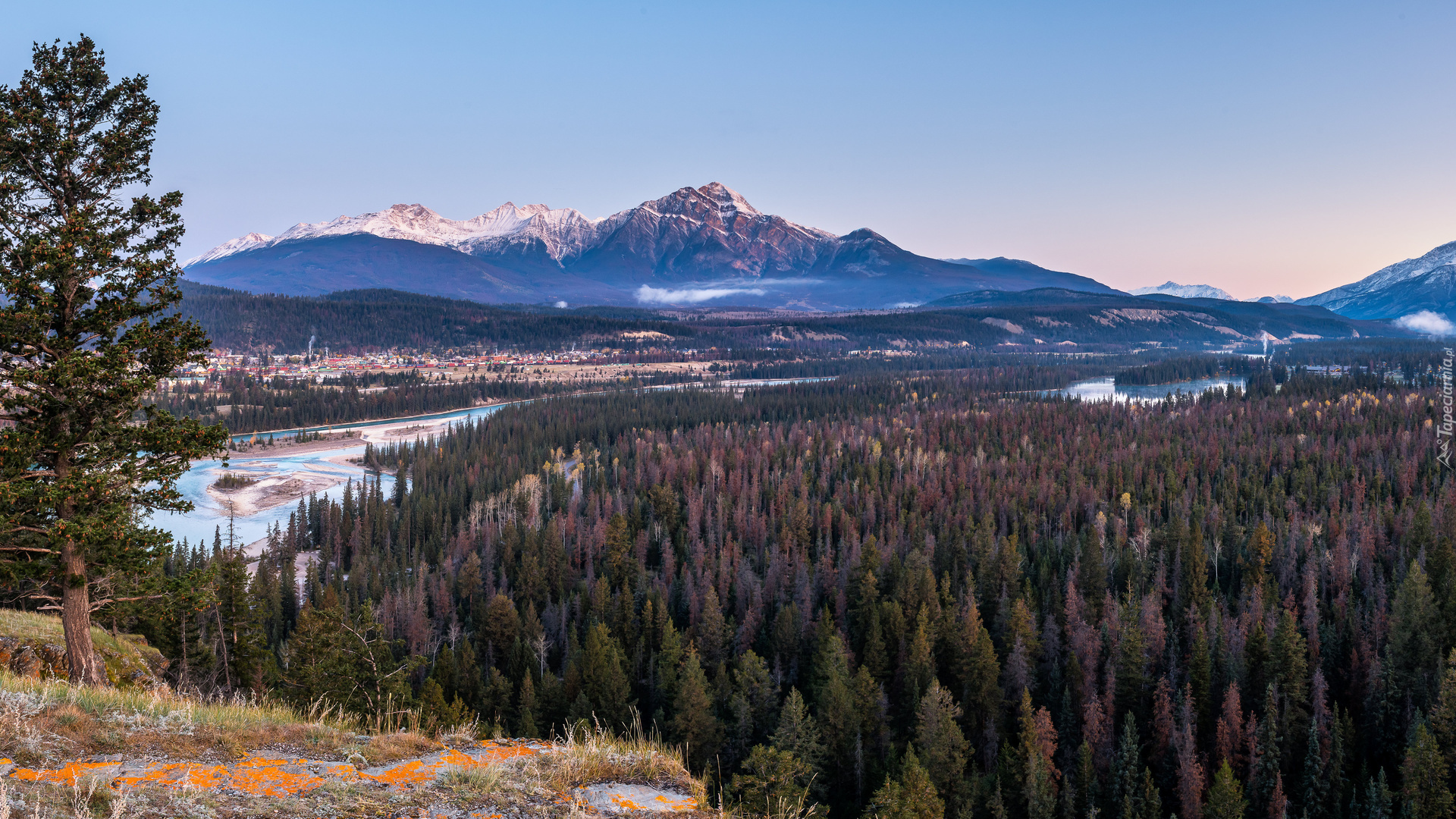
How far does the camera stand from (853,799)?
166 ft

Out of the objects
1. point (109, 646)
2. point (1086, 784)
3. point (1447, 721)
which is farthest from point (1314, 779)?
point (109, 646)

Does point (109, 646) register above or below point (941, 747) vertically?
above

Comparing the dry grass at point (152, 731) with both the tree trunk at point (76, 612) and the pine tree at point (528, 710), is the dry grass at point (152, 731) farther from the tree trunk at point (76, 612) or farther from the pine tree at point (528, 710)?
the pine tree at point (528, 710)

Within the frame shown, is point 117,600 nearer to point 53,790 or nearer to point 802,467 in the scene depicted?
point 53,790

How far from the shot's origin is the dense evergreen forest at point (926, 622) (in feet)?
157

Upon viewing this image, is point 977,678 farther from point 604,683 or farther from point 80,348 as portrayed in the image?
point 80,348

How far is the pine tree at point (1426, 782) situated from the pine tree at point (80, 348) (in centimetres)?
5874

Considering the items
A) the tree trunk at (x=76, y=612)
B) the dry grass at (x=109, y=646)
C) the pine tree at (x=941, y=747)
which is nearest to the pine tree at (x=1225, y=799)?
the pine tree at (x=941, y=747)

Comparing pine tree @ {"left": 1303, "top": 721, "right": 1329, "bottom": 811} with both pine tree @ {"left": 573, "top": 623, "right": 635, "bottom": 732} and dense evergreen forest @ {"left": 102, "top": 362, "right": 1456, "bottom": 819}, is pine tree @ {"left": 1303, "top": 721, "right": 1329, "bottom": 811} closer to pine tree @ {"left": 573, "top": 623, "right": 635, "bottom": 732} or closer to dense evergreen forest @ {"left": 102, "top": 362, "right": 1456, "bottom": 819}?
dense evergreen forest @ {"left": 102, "top": 362, "right": 1456, "bottom": 819}

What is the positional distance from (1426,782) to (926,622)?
1178 inches

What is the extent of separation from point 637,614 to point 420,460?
80.7 meters

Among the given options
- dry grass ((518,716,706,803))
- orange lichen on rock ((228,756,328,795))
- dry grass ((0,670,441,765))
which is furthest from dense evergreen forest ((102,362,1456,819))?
orange lichen on rock ((228,756,328,795))

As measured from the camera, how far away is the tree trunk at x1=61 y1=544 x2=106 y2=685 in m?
23.6

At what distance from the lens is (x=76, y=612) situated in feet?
78.6
